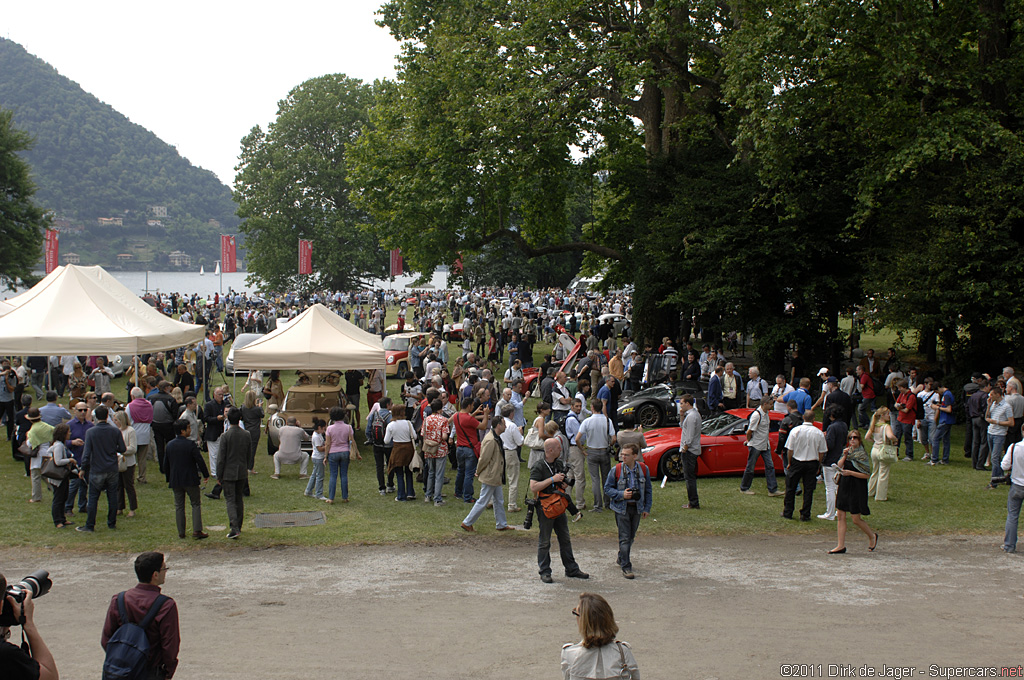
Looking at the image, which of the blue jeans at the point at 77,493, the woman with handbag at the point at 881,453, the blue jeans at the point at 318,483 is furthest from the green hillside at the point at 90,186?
the woman with handbag at the point at 881,453

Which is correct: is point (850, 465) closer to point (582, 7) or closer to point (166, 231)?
point (582, 7)

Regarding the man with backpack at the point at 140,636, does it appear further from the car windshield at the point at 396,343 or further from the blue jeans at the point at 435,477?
the car windshield at the point at 396,343

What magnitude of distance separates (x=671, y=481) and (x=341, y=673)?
8.71 meters

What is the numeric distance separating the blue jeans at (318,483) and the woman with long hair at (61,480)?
335 centimetres

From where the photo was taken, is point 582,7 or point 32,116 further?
point 32,116

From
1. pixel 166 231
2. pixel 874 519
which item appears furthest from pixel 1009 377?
pixel 166 231

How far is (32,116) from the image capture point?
19025cm

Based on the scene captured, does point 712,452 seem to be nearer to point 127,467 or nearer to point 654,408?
point 654,408

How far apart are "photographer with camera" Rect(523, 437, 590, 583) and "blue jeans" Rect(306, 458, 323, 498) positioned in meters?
4.47

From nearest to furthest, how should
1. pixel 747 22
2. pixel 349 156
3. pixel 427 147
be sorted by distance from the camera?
pixel 747 22, pixel 427 147, pixel 349 156

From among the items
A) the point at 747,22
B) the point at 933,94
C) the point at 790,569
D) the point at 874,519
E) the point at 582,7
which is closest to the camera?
the point at 790,569

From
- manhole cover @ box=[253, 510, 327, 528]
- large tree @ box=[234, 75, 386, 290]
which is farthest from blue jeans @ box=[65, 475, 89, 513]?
large tree @ box=[234, 75, 386, 290]

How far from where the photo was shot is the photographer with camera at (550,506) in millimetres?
9188

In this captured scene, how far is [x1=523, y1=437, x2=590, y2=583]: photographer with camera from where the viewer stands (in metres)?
9.19
